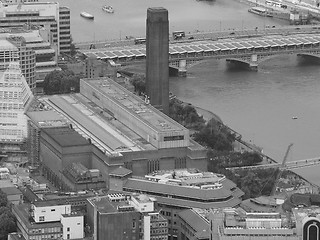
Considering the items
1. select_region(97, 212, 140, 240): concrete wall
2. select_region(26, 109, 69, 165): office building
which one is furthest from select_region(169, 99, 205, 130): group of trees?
select_region(97, 212, 140, 240): concrete wall

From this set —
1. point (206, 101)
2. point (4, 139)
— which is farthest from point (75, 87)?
point (4, 139)

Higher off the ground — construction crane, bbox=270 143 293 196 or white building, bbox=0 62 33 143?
white building, bbox=0 62 33 143

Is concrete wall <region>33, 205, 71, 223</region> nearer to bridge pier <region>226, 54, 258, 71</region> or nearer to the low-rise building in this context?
the low-rise building

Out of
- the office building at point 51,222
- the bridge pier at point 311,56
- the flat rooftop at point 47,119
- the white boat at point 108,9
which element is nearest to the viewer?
the office building at point 51,222

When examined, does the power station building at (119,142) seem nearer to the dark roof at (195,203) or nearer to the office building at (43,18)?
the dark roof at (195,203)

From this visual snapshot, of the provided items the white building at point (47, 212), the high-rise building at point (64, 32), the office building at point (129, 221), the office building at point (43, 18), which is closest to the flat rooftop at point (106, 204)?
the office building at point (129, 221)

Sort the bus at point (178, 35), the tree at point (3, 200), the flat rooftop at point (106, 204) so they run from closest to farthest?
1. the flat rooftop at point (106, 204)
2. the tree at point (3, 200)
3. the bus at point (178, 35)
